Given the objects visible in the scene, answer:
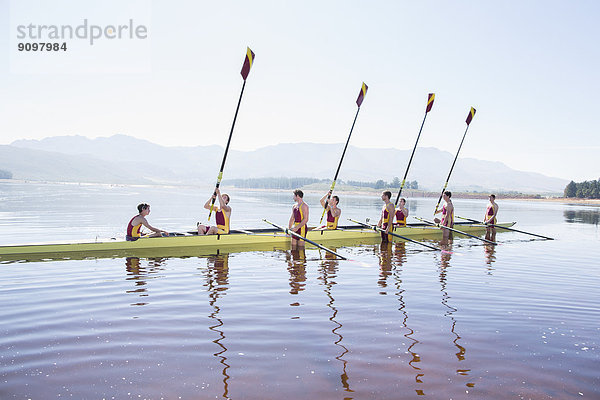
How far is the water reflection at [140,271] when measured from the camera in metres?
9.65

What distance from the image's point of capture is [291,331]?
7102mm

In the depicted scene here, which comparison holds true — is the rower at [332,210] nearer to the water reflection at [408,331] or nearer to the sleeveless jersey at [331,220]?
the sleeveless jersey at [331,220]

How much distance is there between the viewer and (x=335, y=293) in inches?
391

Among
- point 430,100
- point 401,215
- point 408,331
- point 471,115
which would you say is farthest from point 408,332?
point 471,115

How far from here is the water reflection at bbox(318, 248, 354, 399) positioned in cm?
549

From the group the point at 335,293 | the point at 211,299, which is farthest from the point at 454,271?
the point at 211,299

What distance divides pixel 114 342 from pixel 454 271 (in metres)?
9.99

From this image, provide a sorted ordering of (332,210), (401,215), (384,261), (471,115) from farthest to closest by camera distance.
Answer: (471,115) → (401,215) → (332,210) → (384,261)

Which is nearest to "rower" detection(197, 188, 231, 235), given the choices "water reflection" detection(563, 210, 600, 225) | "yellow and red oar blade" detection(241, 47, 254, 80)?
"yellow and red oar blade" detection(241, 47, 254, 80)

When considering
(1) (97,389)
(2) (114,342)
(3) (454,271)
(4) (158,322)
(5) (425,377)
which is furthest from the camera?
(3) (454,271)

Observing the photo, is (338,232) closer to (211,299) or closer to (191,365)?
(211,299)

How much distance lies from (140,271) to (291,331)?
6235 mm

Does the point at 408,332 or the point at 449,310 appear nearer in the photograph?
the point at 408,332

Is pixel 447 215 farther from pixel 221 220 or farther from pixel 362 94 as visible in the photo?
pixel 221 220
